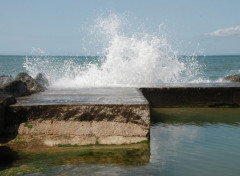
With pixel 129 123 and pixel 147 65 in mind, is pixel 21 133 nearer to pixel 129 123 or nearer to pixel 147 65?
pixel 129 123

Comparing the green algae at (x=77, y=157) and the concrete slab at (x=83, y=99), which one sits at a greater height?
the concrete slab at (x=83, y=99)

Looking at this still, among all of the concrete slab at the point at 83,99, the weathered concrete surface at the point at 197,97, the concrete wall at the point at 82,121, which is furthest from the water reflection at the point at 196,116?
the concrete wall at the point at 82,121

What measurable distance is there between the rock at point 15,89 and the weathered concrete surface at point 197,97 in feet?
9.57

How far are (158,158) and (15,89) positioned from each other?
96.4 inches

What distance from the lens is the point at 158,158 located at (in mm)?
3285

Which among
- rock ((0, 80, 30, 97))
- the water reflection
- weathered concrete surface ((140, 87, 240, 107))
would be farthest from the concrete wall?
weathered concrete surface ((140, 87, 240, 107))

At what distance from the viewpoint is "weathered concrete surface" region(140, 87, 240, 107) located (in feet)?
23.0

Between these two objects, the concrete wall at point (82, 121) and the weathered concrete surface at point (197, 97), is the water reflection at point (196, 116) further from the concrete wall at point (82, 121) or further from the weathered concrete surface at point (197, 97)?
the concrete wall at point (82, 121)

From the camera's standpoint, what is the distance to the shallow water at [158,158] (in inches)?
115

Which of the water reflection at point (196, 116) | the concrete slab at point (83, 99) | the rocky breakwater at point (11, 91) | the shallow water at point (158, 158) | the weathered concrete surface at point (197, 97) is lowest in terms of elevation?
the shallow water at point (158, 158)

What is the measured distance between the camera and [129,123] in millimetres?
3602

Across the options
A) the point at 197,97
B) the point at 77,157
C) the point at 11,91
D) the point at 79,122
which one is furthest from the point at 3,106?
the point at 197,97

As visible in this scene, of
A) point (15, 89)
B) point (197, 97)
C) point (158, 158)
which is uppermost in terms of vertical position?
point (15, 89)

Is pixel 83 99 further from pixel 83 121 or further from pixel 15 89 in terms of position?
pixel 15 89
